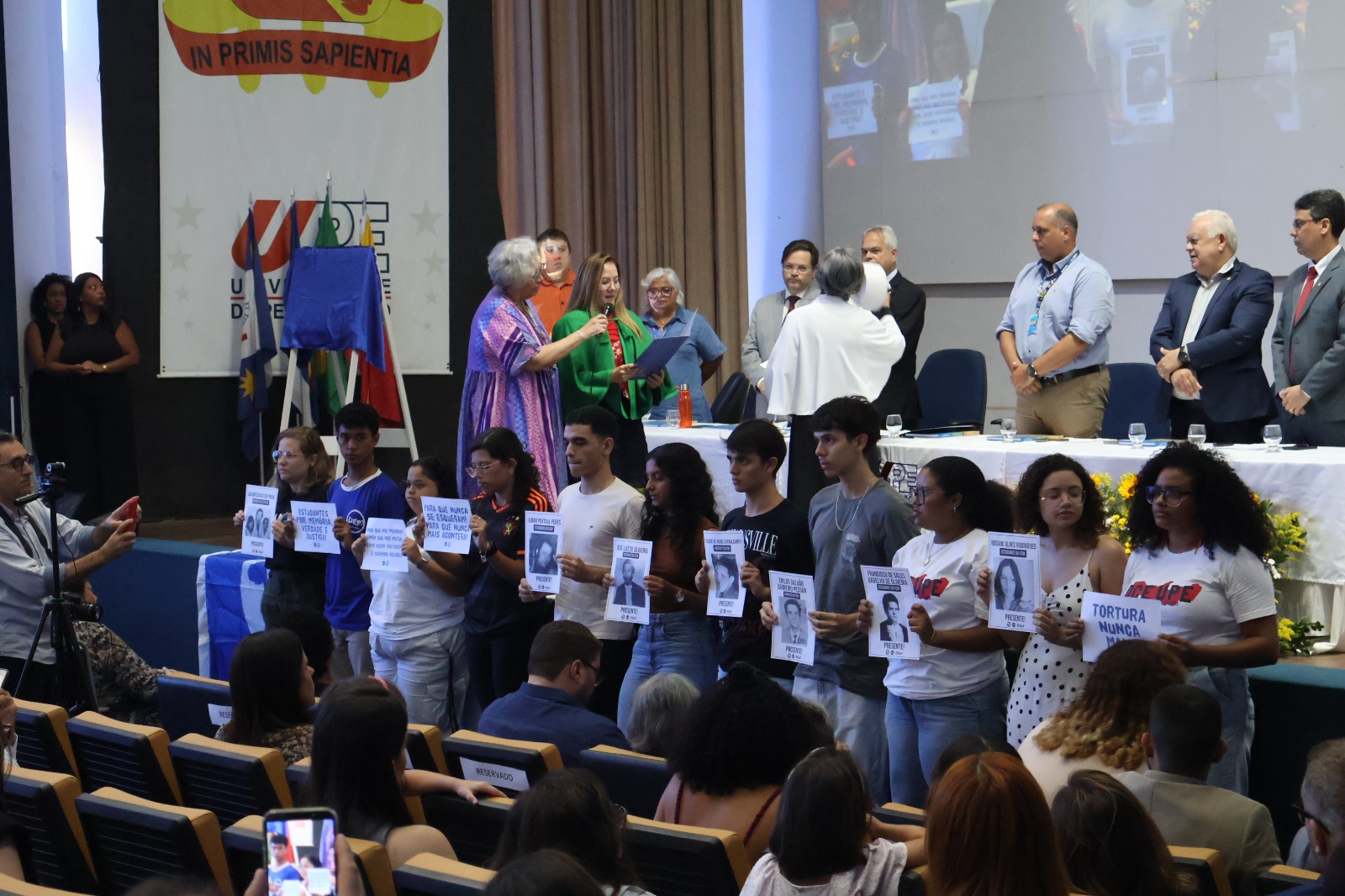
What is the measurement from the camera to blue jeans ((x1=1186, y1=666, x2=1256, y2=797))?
11.0ft

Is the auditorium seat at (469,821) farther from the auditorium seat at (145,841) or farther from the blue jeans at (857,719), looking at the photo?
the blue jeans at (857,719)

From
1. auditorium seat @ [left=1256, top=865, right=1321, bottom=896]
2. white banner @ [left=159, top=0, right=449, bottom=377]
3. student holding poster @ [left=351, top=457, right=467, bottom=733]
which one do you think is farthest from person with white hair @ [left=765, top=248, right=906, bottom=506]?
white banner @ [left=159, top=0, right=449, bottom=377]

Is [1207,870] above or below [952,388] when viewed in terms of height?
below

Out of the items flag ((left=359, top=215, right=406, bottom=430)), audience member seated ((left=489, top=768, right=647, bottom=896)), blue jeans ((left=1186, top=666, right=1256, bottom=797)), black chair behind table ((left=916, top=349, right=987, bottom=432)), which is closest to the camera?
audience member seated ((left=489, top=768, right=647, bottom=896))

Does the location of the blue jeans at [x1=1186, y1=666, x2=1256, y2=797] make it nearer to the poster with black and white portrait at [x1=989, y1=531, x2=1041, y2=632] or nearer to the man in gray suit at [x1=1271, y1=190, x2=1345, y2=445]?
the poster with black and white portrait at [x1=989, y1=531, x2=1041, y2=632]

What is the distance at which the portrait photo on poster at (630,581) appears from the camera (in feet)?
13.1

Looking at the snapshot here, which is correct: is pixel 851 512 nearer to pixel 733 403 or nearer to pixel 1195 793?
pixel 1195 793

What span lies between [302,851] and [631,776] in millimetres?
1499

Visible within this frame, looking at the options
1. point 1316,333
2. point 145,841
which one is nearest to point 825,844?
point 145,841

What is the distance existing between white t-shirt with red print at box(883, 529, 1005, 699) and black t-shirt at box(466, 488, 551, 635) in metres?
1.36

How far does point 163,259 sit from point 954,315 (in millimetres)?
4952

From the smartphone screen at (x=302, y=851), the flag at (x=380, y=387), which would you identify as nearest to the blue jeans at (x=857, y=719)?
the smartphone screen at (x=302, y=851)

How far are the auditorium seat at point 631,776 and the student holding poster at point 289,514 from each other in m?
2.17

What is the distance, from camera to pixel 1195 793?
104 inches
